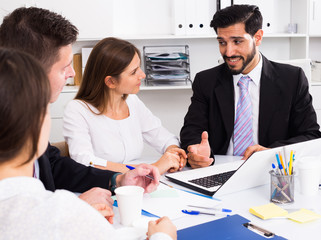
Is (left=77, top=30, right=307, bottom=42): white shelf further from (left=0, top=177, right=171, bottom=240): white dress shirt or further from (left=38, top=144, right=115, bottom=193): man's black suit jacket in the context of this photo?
(left=0, top=177, right=171, bottom=240): white dress shirt

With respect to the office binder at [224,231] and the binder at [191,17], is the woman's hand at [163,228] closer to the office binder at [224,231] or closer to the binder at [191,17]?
the office binder at [224,231]

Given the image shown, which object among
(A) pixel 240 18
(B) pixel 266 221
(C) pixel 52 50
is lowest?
(B) pixel 266 221

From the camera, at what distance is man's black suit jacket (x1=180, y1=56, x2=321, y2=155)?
2141 millimetres

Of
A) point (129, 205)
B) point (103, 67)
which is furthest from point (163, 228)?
point (103, 67)

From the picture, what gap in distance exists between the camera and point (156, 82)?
11.3ft

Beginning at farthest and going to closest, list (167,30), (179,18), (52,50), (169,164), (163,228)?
(167,30) < (179,18) < (169,164) < (52,50) < (163,228)

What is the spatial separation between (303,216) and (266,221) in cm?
10

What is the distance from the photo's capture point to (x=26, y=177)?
2.56 ft

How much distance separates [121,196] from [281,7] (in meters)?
3.04

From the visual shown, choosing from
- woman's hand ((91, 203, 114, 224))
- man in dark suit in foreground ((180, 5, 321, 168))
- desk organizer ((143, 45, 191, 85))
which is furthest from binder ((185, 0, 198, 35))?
woman's hand ((91, 203, 114, 224))

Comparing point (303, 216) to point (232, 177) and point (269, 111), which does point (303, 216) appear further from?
point (269, 111)

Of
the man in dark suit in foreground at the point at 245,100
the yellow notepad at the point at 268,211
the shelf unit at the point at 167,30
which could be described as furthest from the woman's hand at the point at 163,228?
the shelf unit at the point at 167,30

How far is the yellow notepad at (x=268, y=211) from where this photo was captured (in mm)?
1171

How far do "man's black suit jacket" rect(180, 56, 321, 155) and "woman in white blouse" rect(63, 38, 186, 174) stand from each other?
222mm
